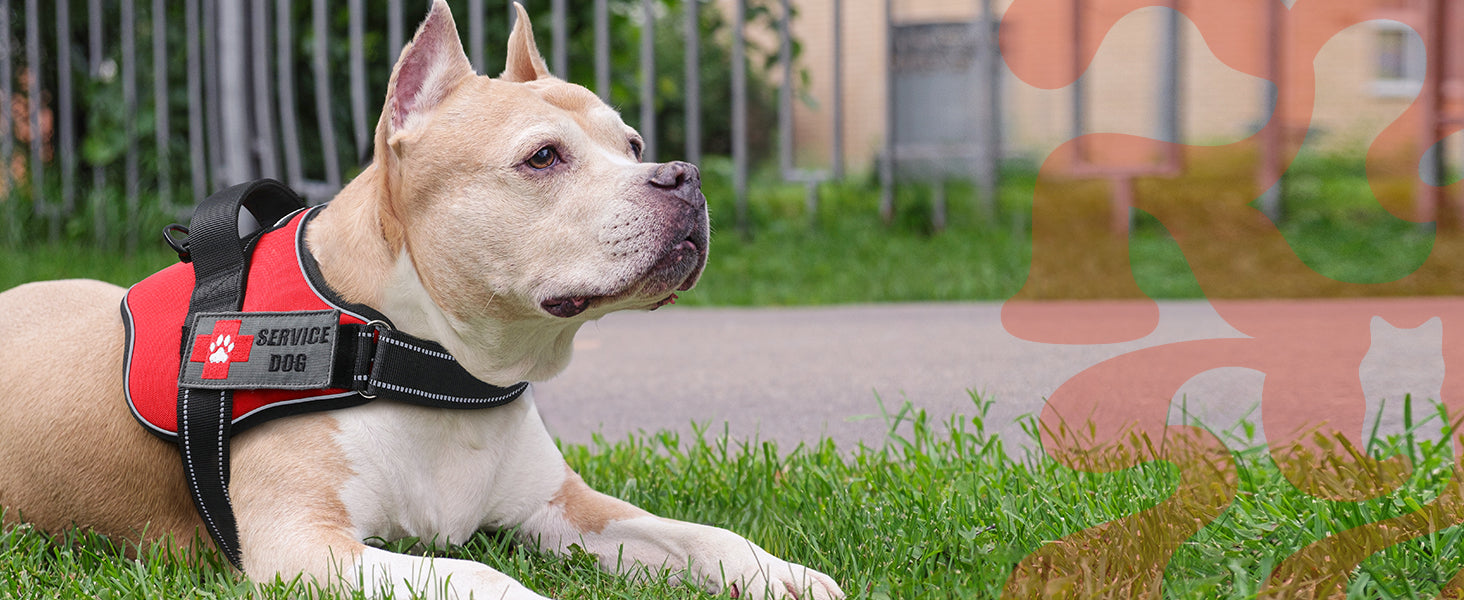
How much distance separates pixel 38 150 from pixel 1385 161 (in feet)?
25.3

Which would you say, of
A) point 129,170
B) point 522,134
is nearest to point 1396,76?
point 522,134

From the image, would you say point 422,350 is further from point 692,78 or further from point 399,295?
point 692,78

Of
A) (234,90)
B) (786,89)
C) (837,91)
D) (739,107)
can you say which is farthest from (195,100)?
(837,91)

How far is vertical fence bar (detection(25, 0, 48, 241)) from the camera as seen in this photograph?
7.52 metres

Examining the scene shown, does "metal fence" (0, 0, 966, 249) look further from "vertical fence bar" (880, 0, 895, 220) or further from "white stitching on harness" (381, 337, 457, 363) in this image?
"white stitching on harness" (381, 337, 457, 363)

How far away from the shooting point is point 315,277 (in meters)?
2.10

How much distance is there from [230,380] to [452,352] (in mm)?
373

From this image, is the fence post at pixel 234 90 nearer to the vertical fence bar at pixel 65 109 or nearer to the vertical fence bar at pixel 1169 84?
the vertical fence bar at pixel 65 109

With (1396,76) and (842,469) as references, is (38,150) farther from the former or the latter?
(1396,76)

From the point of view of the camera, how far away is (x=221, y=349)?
80.6 inches

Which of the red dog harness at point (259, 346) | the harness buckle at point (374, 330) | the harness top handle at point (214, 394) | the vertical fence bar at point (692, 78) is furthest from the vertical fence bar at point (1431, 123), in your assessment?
the vertical fence bar at point (692, 78)

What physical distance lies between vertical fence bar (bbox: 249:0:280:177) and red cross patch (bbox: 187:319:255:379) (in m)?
5.09

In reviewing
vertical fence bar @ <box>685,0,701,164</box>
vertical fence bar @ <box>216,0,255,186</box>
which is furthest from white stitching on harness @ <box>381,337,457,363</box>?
vertical fence bar @ <box>216,0,255,186</box>

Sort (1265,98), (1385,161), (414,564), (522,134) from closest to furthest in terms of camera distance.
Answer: (414,564)
(522,134)
(1385,161)
(1265,98)
